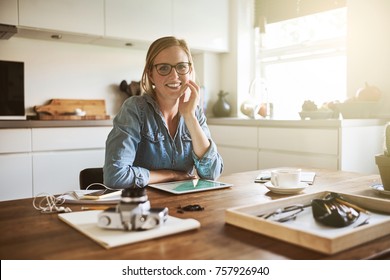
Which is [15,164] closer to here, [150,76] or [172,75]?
[150,76]

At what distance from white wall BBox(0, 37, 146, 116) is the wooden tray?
119 inches

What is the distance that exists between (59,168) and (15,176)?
0.33 meters

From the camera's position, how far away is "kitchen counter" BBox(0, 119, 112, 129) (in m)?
2.97

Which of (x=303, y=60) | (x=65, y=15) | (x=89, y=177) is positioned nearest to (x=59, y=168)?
(x=65, y=15)

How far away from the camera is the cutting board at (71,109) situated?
134 inches

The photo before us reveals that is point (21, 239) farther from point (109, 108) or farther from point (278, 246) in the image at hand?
point (109, 108)

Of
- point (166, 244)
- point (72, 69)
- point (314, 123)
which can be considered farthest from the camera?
point (72, 69)

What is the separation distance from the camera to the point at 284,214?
0.97 metres

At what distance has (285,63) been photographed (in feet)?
13.9

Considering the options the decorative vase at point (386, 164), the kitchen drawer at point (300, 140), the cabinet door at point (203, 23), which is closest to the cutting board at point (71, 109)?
the cabinet door at point (203, 23)

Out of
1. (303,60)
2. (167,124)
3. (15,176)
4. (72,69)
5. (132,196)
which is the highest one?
(303,60)

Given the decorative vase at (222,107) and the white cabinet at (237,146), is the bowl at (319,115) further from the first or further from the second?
the decorative vase at (222,107)

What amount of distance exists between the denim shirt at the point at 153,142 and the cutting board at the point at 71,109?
1863mm

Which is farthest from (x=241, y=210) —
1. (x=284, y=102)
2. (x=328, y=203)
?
(x=284, y=102)
